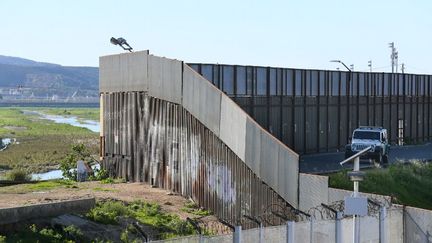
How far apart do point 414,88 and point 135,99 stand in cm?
2757

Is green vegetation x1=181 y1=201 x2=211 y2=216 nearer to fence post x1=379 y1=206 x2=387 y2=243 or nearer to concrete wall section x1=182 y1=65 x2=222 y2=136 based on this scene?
concrete wall section x1=182 y1=65 x2=222 y2=136

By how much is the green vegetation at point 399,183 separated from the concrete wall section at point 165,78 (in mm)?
10091

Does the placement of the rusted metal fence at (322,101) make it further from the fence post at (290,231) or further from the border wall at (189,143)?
the fence post at (290,231)

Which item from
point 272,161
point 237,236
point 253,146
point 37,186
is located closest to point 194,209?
point 253,146

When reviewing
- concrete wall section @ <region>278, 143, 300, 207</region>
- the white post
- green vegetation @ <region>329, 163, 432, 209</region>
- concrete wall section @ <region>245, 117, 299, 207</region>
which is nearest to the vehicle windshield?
green vegetation @ <region>329, 163, 432, 209</region>

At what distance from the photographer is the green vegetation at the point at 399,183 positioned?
27094 millimetres

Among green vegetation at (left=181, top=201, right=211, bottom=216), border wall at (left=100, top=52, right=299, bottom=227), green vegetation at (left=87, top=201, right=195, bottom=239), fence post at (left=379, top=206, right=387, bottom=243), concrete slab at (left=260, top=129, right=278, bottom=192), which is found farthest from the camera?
green vegetation at (left=181, top=201, right=211, bottom=216)

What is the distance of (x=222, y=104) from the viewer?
1152 inches

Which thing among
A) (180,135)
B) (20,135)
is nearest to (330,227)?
(180,135)

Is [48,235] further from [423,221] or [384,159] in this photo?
[384,159]

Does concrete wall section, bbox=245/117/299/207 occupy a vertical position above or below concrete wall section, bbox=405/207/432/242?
above

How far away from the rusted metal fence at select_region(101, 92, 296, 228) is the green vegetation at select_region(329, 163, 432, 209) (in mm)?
3381

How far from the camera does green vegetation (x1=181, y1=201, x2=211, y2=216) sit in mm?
30906

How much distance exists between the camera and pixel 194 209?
31656 millimetres
